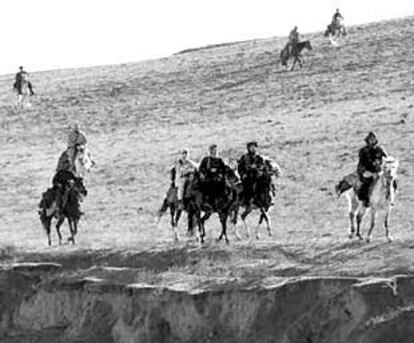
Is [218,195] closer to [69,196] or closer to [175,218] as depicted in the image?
[175,218]

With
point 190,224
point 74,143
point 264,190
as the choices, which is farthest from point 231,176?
point 74,143

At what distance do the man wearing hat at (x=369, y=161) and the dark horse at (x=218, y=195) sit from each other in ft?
9.55

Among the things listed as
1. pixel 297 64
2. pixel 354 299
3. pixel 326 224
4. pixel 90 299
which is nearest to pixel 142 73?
pixel 297 64

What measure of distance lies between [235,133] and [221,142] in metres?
1.95

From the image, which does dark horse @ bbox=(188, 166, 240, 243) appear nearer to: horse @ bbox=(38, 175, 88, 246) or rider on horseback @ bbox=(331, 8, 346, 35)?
horse @ bbox=(38, 175, 88, 246)

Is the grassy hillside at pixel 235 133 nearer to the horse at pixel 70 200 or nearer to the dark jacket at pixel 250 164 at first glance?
the horse at pixel 70 200

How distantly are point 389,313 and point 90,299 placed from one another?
7197 millimetres

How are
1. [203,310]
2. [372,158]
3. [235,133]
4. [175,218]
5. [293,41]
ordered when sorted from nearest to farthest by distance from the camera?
[203,310]
[372,158]
[175,218]
[235,133]
[293,41]

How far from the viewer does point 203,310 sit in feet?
79.4

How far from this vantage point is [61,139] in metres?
57.4

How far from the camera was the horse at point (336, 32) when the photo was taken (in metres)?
71.2

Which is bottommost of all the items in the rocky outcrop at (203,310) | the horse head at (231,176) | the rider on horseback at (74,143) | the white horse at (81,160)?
the rocky outcrop at (203,310)

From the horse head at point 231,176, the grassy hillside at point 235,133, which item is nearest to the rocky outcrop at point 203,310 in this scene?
the grassy hillside at point 235,133

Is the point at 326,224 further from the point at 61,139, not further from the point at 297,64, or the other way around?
the point at 297,64
